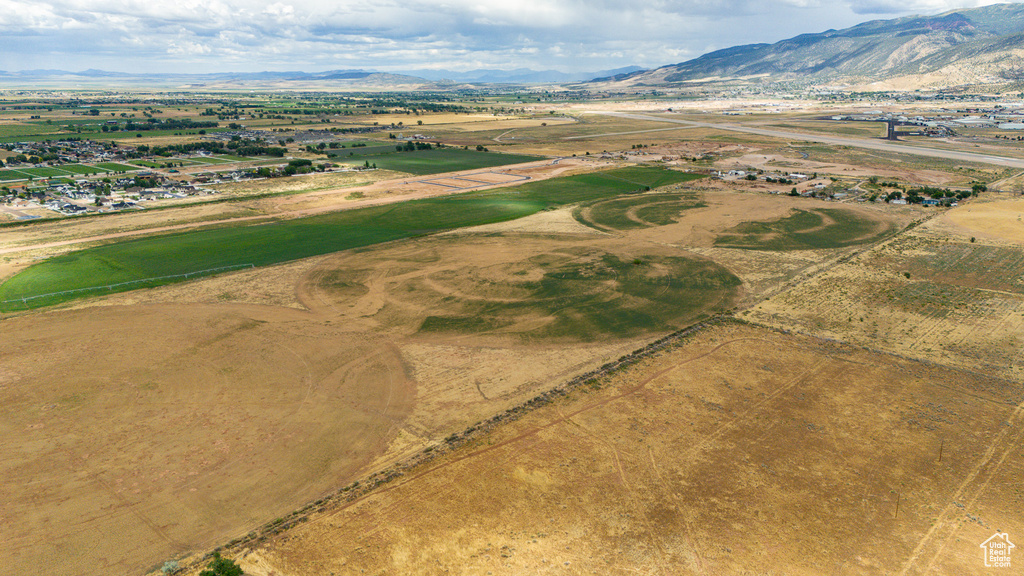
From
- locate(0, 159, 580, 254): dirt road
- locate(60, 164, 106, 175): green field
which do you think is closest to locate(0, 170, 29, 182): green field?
locate(60, 164, 106, 175): green field

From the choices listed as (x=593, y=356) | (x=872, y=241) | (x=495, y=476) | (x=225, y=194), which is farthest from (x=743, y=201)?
(x=225, y=194)

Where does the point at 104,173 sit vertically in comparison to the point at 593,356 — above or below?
above

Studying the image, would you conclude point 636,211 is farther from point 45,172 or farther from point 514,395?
point 45,172

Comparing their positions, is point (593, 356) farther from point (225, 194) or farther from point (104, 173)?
point (104, 173)

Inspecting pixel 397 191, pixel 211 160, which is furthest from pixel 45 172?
pixel 397 191

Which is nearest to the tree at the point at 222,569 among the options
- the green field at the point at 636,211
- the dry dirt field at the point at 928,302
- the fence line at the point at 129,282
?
the dry dirt field at the point at 928,302

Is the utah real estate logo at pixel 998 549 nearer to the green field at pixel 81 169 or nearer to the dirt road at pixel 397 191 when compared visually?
the dirt road at pixel 397 191

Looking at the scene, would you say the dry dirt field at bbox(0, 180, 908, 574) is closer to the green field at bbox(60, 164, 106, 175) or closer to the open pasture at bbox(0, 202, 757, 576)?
the open pasture at bbox(0, 202, 757, 576)
